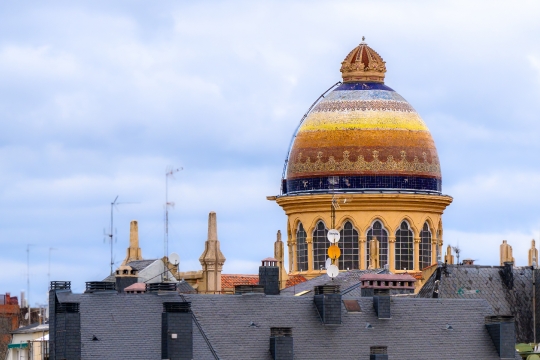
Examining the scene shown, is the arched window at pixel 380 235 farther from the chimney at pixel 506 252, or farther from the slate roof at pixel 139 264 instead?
the slate roof at pixel 139 264

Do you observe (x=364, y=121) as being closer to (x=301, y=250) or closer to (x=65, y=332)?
(x=301, y=250)

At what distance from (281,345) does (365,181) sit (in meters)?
37.3

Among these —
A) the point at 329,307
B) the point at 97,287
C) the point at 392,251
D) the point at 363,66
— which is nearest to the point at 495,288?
the point at 392,251

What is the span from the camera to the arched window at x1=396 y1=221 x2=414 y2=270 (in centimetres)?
14150

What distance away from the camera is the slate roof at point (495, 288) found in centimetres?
13000

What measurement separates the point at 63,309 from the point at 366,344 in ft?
42.0

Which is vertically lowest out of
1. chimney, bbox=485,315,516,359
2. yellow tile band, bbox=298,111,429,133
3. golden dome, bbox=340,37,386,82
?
chimney, bbox=485,315,516,359

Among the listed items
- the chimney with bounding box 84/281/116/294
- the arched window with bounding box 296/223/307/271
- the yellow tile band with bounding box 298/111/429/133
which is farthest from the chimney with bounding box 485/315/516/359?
the arched window with bounding box 296/223/307/271

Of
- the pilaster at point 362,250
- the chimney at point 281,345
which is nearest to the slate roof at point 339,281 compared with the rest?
the pilaster at point 362,250

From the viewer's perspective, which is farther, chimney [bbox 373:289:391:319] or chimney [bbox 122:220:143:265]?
chimney [bbox 122:220:143:265]

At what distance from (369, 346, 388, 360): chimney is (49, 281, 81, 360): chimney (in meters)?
11.9

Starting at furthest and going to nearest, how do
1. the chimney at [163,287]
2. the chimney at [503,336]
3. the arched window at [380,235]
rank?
the arched window at [380,235] < the chimney at [503,336] < the chimney at [163,287]

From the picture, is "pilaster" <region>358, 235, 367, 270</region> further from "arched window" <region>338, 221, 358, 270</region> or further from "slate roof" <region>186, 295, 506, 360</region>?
"slate roof" <region>186, 295, 506, 360</region>

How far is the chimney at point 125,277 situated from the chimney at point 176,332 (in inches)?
483
